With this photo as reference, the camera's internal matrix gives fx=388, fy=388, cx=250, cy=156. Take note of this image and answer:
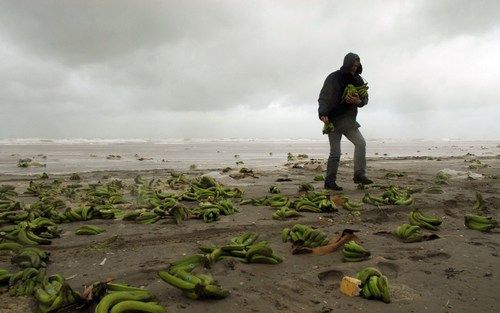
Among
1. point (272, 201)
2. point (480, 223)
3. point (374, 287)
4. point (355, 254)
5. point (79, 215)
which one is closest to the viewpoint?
point (374, 287)

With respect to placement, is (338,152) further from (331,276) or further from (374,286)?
(374,286)

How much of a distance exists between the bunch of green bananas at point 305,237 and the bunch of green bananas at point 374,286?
1194 mm

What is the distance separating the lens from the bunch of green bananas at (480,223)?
5605 millimetres

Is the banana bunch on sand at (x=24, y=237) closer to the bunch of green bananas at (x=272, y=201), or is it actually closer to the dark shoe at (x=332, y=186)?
the bunch of green bananas at (x=272, y=201)

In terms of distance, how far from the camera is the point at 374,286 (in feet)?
11.7

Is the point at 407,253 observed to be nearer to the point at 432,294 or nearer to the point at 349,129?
the point at 432,294

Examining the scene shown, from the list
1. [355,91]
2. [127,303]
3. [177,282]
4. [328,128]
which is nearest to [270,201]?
[328,128]

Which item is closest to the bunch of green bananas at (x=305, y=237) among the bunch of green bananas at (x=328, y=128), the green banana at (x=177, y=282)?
the green banana at (x=177, y=282)

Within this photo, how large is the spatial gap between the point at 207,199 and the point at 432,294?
5.61 meters

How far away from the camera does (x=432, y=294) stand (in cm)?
360

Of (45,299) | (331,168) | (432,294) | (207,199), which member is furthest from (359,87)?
(45,299)

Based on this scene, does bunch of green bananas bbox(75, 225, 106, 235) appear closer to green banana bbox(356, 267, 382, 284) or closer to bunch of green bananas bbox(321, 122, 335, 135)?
green banana bbox(356, 267, 382, 284)

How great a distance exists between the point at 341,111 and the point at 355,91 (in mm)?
592

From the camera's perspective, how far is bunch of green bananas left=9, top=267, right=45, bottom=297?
3.66 meters
